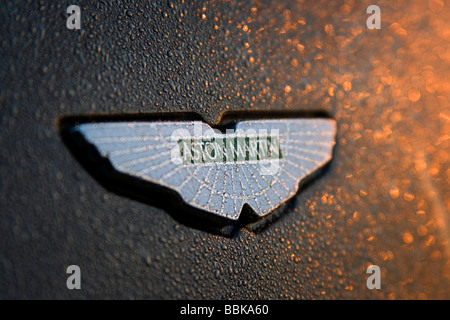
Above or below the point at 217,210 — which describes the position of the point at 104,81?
above

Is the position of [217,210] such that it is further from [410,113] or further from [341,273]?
[410,113]

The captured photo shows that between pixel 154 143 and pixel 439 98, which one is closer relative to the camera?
pixel 154 143
